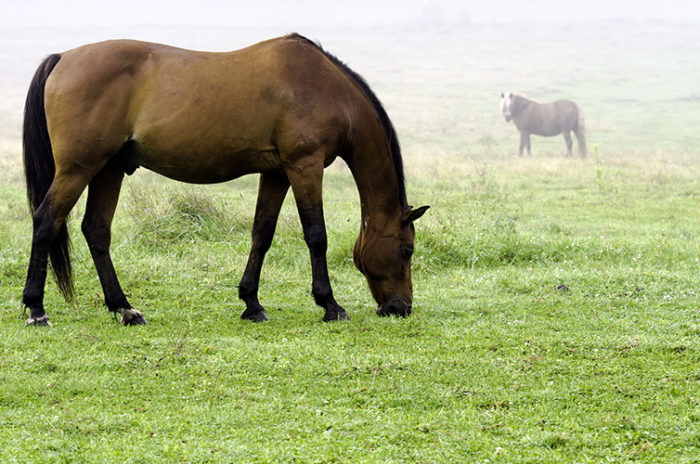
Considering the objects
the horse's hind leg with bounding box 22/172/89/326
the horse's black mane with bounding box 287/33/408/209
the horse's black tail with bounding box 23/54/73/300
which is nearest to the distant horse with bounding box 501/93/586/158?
the horse's black mane with bounding box 287/33/408/209

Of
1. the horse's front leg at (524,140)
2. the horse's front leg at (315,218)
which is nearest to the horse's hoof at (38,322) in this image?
the horse's front leg at (315,218)

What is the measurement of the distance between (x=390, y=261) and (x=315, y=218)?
76 centimetres

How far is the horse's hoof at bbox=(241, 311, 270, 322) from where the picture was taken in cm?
650

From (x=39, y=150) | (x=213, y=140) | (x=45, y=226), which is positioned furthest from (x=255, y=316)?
(x=39, y=150)

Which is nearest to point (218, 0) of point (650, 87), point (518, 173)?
point (650, 87)

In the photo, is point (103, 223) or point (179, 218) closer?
point (103, 223)

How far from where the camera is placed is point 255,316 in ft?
21.4

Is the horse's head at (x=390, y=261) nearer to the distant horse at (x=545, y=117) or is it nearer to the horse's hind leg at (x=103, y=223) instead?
the horse's hind leg at (x=103, y=223)

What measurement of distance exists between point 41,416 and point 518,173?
1647 cm

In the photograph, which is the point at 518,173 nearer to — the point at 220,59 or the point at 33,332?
the point at 220,59

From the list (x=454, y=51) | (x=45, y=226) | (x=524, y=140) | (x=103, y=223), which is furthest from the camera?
(x=454, y=51)

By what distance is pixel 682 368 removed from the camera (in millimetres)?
4996

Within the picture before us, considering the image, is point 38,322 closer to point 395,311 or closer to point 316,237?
point 316,237

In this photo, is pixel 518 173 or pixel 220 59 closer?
pixel 220 59
